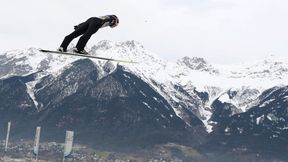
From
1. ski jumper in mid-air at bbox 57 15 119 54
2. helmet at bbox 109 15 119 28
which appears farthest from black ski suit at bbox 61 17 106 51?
helmet at bbox 109 15 119 28

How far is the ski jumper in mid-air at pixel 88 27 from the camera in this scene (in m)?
29.7

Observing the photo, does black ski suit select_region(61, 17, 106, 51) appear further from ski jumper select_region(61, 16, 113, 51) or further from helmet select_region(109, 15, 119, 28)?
helmet select_region(109, 15, 119, 28)

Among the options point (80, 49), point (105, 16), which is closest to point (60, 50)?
point (80, 49)

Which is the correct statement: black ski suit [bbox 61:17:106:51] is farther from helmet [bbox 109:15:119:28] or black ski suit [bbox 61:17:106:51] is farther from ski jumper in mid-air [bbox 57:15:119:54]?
helmet [bbox 109:15:119:28]

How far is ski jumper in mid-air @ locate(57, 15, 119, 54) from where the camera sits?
29.7 meters

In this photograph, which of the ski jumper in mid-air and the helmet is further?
the helmet

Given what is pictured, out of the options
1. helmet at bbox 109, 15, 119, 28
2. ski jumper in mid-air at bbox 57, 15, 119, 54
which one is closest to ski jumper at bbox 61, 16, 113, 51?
ski jumper in mid-air at bbox 57, 15, 119, 54

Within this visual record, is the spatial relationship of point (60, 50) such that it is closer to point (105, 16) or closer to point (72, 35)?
point (72, 35)

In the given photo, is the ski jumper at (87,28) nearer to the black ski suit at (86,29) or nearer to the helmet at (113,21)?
the black ski suit at (86,29)

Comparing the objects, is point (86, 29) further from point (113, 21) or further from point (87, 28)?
point (113, 21)

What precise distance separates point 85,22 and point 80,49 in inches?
81.0

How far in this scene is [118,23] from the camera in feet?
101

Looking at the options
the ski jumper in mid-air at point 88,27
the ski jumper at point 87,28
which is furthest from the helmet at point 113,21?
the ski jumper at point 87,28

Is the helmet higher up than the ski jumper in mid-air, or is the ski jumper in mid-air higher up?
the helmet
